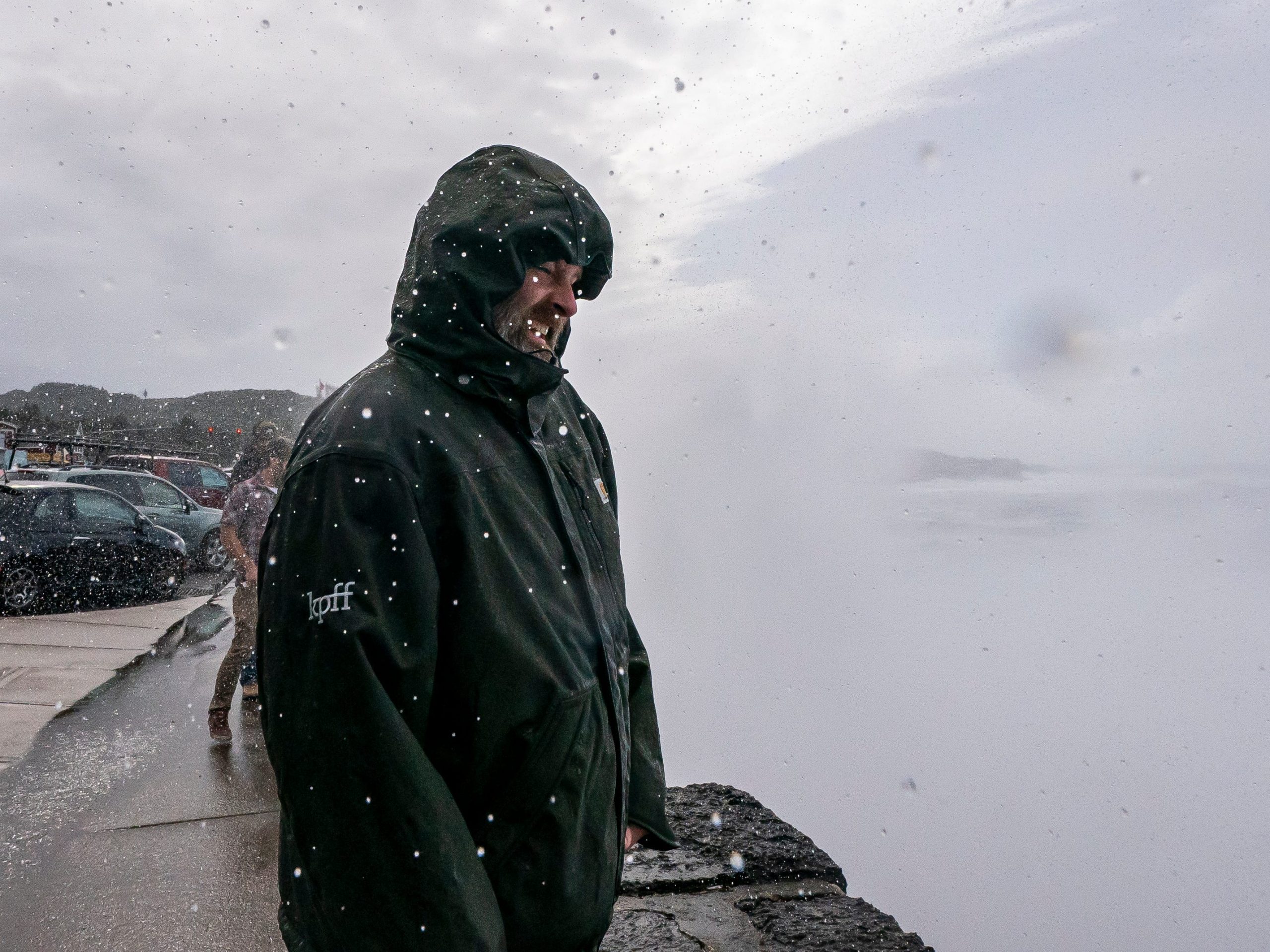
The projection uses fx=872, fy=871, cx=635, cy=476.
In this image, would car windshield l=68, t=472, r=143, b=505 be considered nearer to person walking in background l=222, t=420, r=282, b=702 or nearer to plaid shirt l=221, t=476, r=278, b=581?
person walking in background l=222, t=420, r=282, b=702

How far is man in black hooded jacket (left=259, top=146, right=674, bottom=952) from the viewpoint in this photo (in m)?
1.26

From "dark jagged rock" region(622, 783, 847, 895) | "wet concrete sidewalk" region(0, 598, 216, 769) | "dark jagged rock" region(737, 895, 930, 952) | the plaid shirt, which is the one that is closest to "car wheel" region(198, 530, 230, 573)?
"wet concrete sidewalk" region(0, 598, 216, 769)

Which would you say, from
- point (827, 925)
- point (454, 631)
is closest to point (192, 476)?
point (827, 925)

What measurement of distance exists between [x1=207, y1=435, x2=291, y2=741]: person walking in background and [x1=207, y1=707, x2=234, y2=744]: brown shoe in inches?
1.9

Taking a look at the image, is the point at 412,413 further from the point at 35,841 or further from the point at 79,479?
the point at 79,479

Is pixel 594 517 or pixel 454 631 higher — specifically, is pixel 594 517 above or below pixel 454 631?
above

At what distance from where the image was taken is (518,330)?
1789 millimetres

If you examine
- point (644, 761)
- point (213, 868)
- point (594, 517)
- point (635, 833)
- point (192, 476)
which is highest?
point (192, 476)

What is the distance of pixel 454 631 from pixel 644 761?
0.71 meters

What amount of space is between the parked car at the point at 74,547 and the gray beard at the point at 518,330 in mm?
9782

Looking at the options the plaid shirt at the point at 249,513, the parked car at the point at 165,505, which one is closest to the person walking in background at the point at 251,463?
the plaid shirt at the point at 249,513

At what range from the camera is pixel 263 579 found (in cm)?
137

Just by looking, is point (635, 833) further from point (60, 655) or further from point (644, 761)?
point (60, 655)

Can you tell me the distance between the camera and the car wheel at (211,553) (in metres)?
14.0
